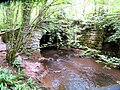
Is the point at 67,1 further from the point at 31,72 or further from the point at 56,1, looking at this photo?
the point at 31,72

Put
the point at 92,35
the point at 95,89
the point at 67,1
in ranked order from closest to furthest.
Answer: the point at 67,1
the point at 95,89
the point at 92,35

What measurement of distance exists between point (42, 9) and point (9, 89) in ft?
8.30

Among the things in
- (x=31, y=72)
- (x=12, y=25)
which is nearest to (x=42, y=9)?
(x=12, y=25)

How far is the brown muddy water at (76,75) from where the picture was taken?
268 inches

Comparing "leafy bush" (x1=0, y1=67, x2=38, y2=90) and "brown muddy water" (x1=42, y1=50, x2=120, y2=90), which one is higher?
"leafy bush" (x1=0, y1=67, x2=38, y2=90)

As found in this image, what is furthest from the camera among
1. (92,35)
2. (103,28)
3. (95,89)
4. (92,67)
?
(92,35)

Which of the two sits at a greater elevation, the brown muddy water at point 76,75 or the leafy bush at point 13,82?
the leafy bush at point 13,82

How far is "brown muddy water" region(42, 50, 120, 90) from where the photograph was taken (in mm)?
6805

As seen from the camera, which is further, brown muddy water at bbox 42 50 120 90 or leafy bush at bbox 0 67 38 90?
brown muddy water at bbox 42 50 120 90

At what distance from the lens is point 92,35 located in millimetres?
11289

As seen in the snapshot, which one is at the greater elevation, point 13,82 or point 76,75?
point 13,82

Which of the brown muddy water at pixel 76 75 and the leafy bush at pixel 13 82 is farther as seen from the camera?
the brown muddy water at pixel 76 75

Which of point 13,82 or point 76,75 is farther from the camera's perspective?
point 76,75

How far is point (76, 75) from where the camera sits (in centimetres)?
782
